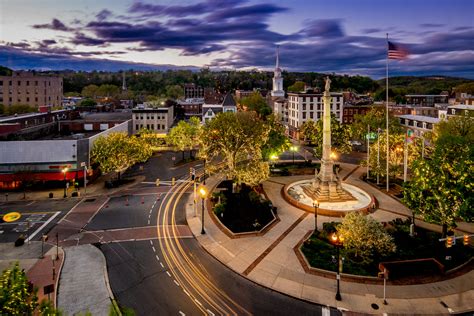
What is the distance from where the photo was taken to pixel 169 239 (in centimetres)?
3306

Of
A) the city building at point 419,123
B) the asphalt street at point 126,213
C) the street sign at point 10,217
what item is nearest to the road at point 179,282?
the asphalt street at point 126,213

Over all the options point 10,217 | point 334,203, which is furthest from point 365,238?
point 10,217

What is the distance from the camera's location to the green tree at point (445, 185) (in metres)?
26.8

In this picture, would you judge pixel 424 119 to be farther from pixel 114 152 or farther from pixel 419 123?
pixel 114 152

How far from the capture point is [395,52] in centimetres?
4000

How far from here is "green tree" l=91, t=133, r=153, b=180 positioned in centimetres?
5256

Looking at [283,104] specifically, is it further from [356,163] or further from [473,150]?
[473,150]

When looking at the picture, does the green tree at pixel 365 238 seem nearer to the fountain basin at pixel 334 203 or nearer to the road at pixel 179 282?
the road at pixel 179 282

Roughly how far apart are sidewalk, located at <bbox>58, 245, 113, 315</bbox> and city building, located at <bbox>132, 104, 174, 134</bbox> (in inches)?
2850

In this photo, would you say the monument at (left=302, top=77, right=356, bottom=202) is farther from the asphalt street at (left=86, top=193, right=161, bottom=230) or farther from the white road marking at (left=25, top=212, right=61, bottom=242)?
the white road marking at (left=25, top=212, right=61, bottom=242)

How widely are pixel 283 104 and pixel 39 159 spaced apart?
99.2 meters

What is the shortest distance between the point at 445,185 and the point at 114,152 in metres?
47.9

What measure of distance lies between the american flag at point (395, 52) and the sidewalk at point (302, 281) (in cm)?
2367

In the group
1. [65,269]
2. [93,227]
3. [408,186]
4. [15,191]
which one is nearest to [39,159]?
[15,191]
